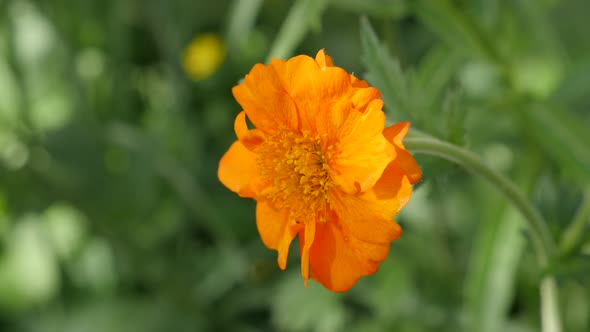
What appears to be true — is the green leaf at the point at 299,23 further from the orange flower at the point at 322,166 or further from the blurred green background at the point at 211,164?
the orange flower at the point at 322,166

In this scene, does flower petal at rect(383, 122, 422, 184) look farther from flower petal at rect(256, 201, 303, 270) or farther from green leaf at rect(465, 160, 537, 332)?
green leaf at rect(465, 160, 537, 332)

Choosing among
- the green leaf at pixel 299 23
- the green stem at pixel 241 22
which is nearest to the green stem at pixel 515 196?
the green leaf at pixel 299 23

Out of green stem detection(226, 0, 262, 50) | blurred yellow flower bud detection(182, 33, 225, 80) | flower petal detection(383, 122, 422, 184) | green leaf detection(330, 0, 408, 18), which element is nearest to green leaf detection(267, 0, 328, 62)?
green leaf detection(330, 0, 408, 18)

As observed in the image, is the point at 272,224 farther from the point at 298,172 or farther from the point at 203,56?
the point at 203,56

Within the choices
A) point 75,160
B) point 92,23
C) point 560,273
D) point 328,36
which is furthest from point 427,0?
point 92,23

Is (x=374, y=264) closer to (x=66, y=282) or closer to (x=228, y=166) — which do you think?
(x=228, y=166)

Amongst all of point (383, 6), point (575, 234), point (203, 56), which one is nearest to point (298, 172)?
point (575, 234)
